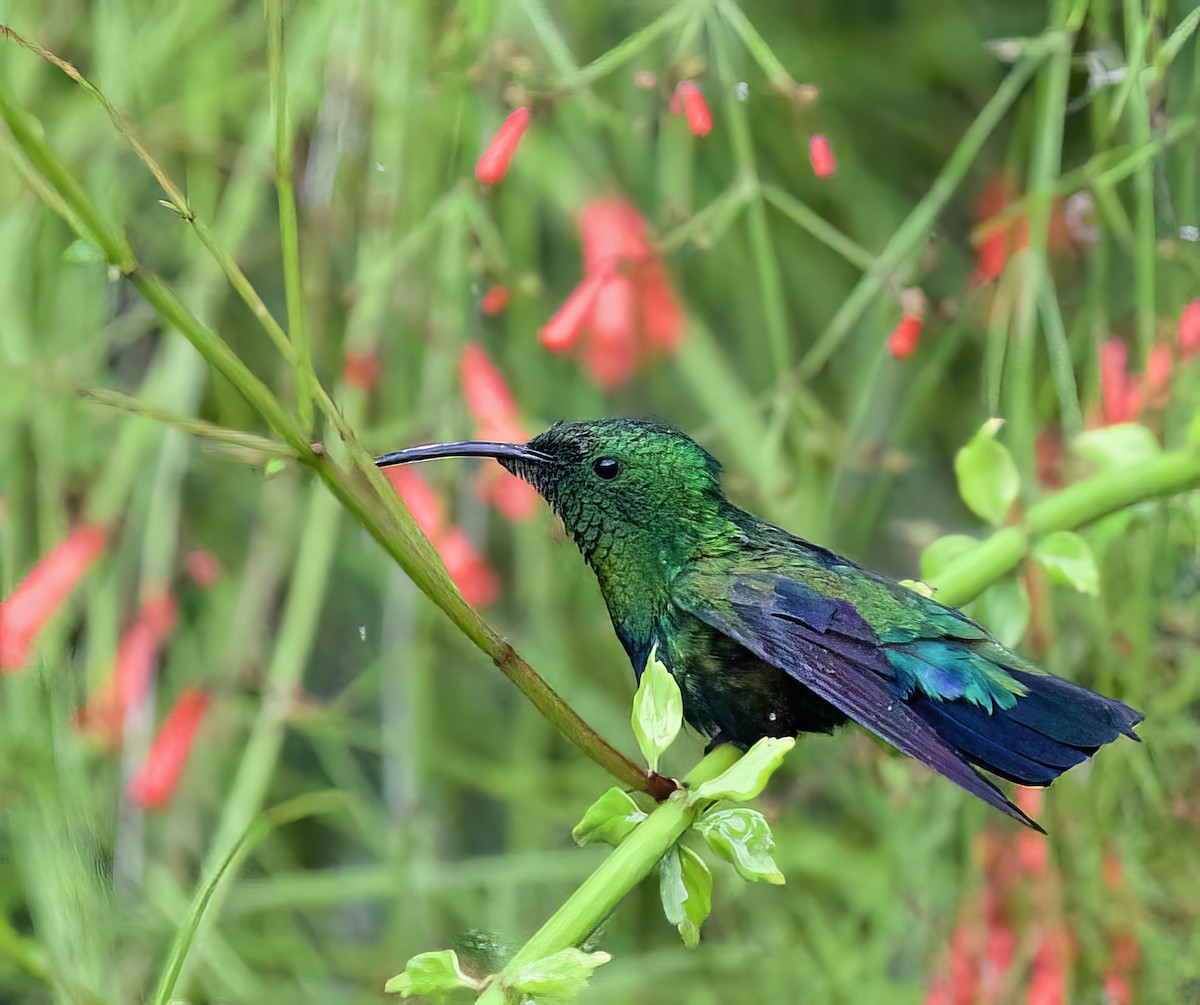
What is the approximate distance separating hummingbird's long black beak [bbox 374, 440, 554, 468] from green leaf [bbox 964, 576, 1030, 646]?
238mm

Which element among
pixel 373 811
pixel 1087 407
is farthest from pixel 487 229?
pixel 373 811

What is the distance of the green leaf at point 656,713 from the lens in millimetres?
481

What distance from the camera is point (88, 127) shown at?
1049mm

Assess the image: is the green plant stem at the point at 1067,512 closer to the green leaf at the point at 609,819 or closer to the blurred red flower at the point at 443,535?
the green leaf at the point at 609,819

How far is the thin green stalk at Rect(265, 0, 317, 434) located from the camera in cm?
41

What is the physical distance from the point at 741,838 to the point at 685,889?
31mm

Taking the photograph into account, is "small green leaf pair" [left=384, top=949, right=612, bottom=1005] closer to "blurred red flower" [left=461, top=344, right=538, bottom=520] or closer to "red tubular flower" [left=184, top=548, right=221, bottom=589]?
"blurred red flower" [left=461, top=344, right=538, bottom=520]

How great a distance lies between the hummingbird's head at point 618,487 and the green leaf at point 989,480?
14cm

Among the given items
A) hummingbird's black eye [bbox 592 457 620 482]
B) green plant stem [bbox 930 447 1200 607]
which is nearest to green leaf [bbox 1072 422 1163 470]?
green plant stem [bbox 930 447 1200 607]

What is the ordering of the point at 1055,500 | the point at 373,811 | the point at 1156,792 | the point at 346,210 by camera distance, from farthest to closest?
the point at 373,811 < the point at 346,210 < the point at 1156,792 < the point at 1055,500

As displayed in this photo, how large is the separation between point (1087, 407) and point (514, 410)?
1.41 feet

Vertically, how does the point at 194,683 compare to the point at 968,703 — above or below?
below

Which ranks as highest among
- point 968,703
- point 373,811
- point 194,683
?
point 968,703

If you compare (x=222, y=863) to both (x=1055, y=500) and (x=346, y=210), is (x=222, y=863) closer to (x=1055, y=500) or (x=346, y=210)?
(x=1055, y=500)
